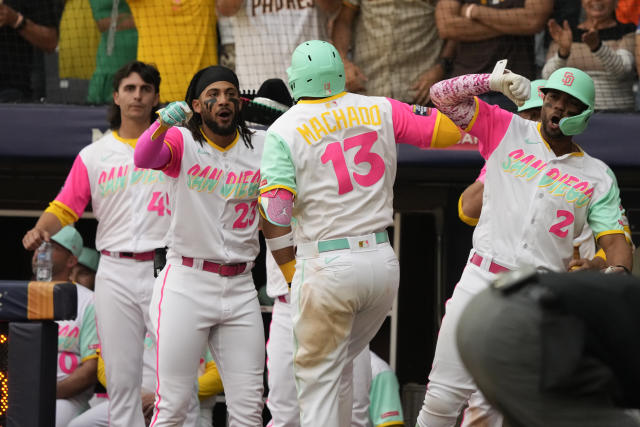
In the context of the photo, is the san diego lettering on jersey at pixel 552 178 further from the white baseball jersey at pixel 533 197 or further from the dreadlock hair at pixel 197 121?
the dreadlock hair at pixel 197 121

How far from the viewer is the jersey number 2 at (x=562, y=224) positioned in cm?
424

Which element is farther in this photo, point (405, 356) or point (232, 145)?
point (405, 356)

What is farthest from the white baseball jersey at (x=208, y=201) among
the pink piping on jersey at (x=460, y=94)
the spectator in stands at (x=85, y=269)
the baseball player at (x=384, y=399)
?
the spectator in stands at (x=85, y=269)

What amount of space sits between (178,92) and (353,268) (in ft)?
10.9

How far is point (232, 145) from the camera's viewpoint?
15.4ft

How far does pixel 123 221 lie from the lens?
17.9 ft

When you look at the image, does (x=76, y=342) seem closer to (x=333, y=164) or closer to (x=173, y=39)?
(x=173, y=39)

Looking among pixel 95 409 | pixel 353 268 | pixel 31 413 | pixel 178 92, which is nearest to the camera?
pixel 353 268

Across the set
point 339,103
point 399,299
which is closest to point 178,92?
point 399,299

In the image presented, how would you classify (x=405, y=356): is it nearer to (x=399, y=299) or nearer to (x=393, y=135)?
(x=399, y=299)

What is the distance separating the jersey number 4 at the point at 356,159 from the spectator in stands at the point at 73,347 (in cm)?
260

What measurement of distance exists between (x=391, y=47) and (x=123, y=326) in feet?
9.37

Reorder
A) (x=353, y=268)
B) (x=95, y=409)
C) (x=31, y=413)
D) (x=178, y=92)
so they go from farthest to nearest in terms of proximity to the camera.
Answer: (x=178, y=92) < (x=95, y=409) < (x=31, y=413) < (x=353, y=268)

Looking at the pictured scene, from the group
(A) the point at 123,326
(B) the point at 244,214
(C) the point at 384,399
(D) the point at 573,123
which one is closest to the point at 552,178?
(D) the point at 573,123
